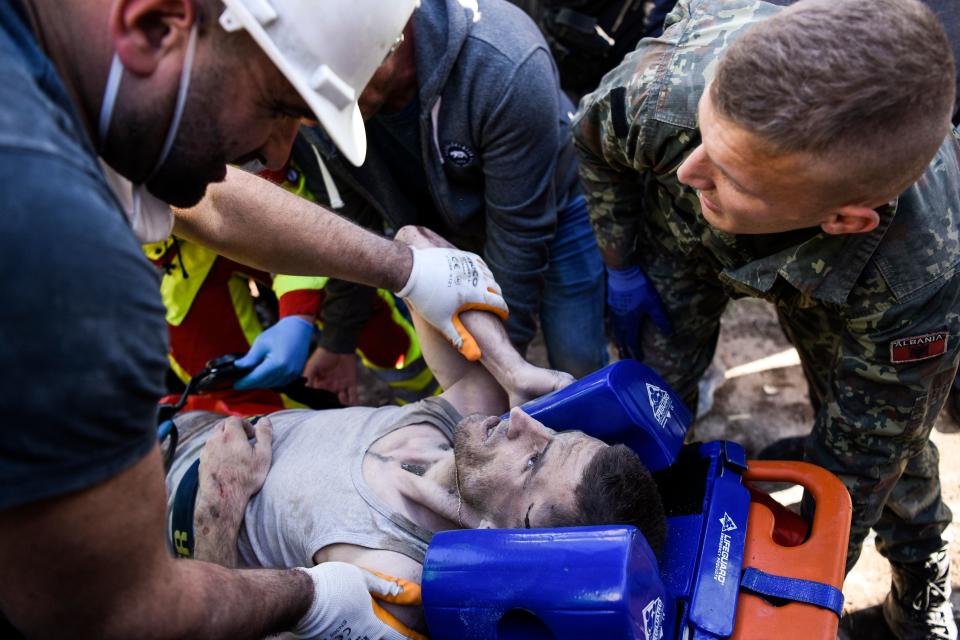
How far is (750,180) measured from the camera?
1.76 m

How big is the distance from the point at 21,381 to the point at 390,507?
122 centimetres

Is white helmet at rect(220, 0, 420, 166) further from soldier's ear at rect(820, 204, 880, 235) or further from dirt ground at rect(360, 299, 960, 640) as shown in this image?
dirt ground at rect(360, 299, 960, 640)

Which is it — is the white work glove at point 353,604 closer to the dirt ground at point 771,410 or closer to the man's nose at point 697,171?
the man's nose at point 697,171

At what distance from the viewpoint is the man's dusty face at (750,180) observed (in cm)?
168

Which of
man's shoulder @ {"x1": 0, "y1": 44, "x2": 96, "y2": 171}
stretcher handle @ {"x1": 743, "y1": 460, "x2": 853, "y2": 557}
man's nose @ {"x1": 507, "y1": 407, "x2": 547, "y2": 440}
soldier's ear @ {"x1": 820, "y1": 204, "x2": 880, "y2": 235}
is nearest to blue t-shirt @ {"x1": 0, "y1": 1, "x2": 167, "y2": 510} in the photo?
man's shoulder @ {"x1": 0, "y1": 44, "x2": 96, "y2": 171}

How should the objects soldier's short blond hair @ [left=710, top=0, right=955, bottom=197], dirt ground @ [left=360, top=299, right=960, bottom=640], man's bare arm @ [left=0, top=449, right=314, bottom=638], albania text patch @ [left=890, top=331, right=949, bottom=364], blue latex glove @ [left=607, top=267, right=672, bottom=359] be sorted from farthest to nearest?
dirt ground @ [left=360, top=299, right=960, bottom=640] → blue latex glove @ [left=607, top=267, right=672, bottom=359] → albania text patch @ [left=890, top=331, right=949, bottom=364] → soldier's short blond hair @ [left=710, top=0, right=955, bottom=197] → man's bare arm @ [left=0, top=449, right=314, bottom=638]

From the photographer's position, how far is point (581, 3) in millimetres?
3520

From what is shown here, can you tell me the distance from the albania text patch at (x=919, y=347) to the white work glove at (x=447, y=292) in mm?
1149

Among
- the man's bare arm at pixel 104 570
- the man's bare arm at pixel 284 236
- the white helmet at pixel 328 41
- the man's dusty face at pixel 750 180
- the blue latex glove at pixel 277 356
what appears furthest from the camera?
Result: the blue latex glove at pixel 277 356

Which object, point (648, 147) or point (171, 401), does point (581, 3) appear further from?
point (171, 401)

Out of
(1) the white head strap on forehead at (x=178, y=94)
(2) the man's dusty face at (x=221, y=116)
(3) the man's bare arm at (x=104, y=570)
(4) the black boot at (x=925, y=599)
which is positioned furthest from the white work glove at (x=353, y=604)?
(4) the black boot at (x=925, y=599)

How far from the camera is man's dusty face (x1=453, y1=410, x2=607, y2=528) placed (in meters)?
1.96

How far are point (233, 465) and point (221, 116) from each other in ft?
3.99

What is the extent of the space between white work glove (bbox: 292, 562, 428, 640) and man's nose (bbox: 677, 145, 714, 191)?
1242 millimetres
